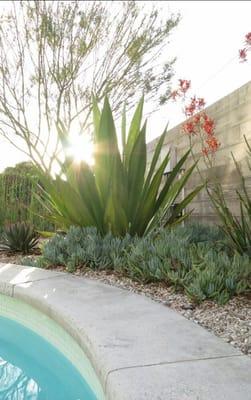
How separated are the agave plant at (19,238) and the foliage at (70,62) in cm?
471

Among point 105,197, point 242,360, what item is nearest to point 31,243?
point 105,197

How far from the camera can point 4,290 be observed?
382cm

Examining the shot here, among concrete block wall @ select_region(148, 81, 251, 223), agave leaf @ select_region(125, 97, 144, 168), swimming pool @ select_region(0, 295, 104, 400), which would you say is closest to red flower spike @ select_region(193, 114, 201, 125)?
concrete block wall @ select_region(148, 81, 251, 223)

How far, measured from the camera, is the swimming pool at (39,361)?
2374 millimetres

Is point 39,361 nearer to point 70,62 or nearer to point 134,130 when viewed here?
point 134,130

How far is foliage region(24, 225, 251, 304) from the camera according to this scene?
3014 mm

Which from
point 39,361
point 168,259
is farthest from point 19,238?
point 39,361

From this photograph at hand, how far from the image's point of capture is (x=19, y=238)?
6.23 metres

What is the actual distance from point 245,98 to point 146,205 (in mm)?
1715

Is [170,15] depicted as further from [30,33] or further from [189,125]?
[189,125]

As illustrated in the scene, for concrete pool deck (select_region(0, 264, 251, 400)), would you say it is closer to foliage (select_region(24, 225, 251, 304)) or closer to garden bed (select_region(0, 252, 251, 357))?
garden bed (select_region(0, 252, 251, 357))

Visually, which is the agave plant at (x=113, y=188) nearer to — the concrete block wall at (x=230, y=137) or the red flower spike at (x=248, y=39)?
the concrete block wall at (x=230, y=137)

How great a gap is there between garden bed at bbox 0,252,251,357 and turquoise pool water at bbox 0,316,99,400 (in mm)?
768

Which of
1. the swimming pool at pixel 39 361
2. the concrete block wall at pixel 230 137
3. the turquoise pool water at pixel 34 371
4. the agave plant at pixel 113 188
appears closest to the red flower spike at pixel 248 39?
the agave plant at pixel 113 188
